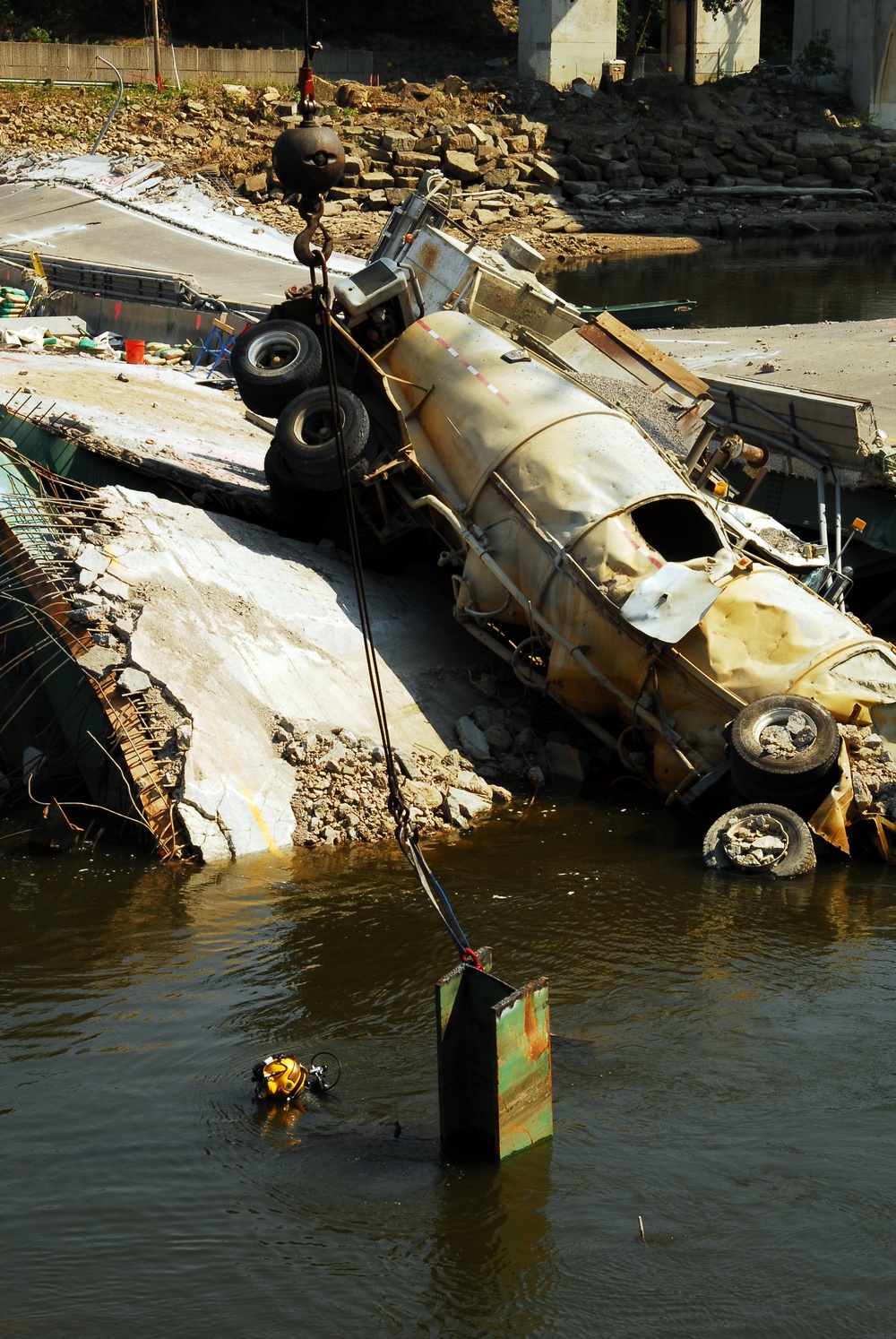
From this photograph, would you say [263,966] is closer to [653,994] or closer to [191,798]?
[191,798]

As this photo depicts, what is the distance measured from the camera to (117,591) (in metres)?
12.6

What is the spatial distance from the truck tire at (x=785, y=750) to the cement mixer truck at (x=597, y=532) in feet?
0.05

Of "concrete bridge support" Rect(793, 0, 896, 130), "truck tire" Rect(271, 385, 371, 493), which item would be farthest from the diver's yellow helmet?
"concrete bridge support" Rect(793, 0, 896, 130)

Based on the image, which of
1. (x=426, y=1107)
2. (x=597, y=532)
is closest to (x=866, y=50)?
A: (x=597, y=532)

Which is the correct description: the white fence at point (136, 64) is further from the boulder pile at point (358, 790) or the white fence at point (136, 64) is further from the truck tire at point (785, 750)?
the truck tire at point (785, 750)

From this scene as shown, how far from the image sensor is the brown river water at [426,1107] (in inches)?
279

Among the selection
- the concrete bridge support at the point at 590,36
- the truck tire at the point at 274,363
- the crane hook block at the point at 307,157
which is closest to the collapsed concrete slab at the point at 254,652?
the truck tire at the point at 274,363

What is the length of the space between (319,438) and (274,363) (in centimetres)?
149

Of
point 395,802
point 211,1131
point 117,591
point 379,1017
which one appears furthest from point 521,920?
point 117,591

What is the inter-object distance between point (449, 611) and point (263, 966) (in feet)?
19.4

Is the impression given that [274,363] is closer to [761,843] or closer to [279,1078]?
[761,843]

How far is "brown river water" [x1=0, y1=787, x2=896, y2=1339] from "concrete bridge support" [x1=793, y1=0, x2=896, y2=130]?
190 ft

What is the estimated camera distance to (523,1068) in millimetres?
7578

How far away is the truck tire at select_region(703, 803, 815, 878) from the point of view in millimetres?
11164
